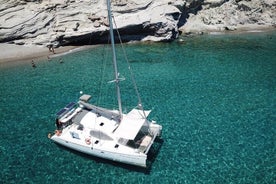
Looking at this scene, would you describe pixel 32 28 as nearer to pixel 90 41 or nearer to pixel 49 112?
pixel 90 41

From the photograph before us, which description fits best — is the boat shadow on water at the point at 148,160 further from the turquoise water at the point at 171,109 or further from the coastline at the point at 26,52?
the coastline at the point at 26,52

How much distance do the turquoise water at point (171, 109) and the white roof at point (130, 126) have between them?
2.76 meters

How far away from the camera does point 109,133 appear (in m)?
25.5

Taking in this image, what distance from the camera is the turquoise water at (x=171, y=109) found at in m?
24.2

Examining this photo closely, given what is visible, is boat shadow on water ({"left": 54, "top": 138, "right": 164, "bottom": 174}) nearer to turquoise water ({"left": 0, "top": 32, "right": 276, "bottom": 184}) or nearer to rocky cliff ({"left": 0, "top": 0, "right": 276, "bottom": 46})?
turquoise water ({"left": 0, "top": 32, "right": 276, "bottom": 184})

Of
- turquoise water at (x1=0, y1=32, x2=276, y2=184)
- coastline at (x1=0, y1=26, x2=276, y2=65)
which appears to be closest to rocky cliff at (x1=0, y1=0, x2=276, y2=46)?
coastline at (x1=0, y1=26, x2=276, y2=65)

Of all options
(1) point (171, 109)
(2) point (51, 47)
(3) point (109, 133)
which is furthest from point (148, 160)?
(2) point (51, 47)

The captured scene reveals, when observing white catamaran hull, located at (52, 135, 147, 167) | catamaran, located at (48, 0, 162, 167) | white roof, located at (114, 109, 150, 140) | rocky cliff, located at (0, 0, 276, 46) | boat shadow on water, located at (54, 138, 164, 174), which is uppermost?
rocky cliff, located at (0, 0, 276, 46)

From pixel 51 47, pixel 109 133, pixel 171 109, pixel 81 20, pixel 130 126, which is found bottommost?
pixel 171 109

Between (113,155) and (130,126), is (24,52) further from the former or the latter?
(113,155)

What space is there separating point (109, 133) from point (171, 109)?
33.2 feet

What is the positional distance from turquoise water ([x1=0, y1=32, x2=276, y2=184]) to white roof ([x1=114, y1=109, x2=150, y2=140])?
9.07ft

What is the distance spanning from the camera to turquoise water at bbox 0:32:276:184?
2419 cm

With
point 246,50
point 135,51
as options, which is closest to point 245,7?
point 246,50
